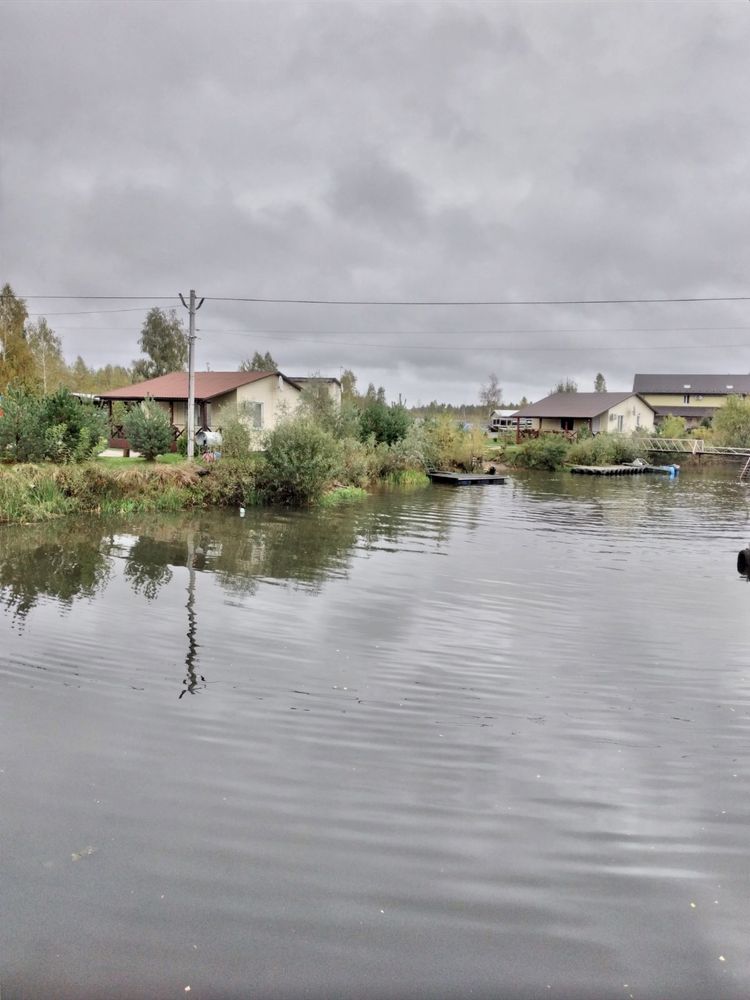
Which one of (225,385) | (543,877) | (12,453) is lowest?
(543,877)

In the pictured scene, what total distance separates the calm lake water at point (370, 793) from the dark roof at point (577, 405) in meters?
52.2

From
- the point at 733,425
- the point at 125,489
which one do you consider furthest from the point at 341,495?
the point at 733,425

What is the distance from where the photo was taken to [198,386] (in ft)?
114

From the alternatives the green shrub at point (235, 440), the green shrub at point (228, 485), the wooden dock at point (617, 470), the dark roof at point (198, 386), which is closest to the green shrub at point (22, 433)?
the green shrub at point (228, 485)

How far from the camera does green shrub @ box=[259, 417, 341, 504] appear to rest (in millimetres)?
24984

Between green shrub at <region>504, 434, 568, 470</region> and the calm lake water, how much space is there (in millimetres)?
39255

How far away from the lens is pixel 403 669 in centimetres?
848

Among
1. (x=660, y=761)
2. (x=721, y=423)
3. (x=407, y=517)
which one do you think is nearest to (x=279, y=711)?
(x=660, y=761)

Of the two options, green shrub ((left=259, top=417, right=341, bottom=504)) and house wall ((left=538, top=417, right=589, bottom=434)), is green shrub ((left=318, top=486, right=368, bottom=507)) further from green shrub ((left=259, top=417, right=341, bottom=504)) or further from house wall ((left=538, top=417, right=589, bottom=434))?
house wall ((left=538, top=417, right=589, bottom=434))

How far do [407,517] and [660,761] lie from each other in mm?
18635

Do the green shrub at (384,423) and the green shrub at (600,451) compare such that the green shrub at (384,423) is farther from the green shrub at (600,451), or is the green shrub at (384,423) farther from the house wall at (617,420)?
the house wall at (617,420)

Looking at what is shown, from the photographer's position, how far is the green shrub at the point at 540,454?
51094 mm

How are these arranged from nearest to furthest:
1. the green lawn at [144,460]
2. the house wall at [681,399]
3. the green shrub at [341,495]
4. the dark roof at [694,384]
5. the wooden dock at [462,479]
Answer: the green lawn at [144,460] < the green shrub at [341,495] < the wooden dock at [462,479] < the dark roof at [694,384] < the house wall at [681,399]

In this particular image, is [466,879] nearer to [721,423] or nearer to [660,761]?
[660,761]
